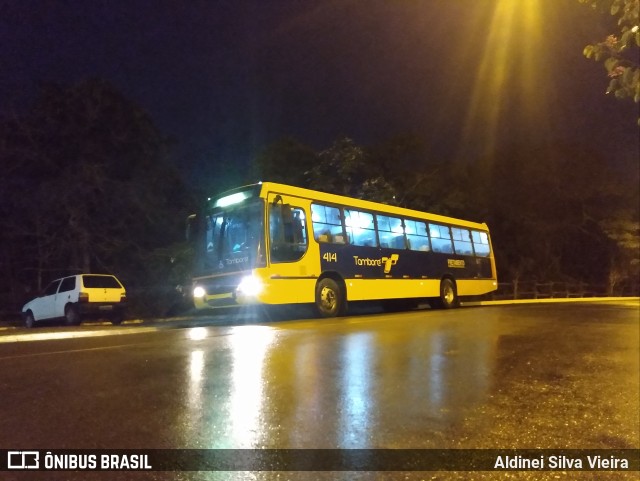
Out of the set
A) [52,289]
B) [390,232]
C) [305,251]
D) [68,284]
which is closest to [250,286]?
[305,251]

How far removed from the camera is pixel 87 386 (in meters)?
6.28

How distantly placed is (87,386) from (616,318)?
13.0 metres

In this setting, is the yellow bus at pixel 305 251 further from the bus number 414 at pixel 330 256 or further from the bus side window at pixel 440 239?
the bus side window at pixel 440 239

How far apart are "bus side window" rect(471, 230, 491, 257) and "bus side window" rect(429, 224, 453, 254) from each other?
7.98 ft

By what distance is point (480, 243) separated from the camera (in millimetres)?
24328

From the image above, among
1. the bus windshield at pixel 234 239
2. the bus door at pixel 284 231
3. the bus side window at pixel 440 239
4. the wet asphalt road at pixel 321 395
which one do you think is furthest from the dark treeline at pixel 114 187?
the wet asphalt road at pixel 321 395

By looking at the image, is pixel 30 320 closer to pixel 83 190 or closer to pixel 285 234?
pixel 83 190

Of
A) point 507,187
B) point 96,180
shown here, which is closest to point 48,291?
point 96,180

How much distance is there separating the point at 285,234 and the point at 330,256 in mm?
1941

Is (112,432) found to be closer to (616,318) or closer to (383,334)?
(383,334)

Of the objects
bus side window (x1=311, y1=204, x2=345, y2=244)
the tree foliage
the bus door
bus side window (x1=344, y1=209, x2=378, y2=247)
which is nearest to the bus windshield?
the bus door

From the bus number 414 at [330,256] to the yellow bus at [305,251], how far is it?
0.03m

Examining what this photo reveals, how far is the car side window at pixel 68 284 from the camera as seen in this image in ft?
58.3

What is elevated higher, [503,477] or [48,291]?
[48,291]
